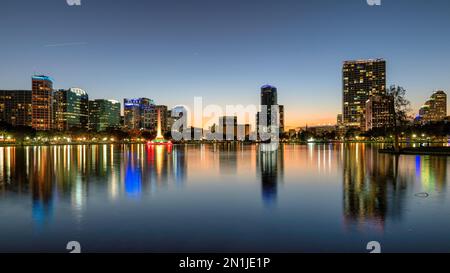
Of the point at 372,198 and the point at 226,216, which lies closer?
the point at 226,216

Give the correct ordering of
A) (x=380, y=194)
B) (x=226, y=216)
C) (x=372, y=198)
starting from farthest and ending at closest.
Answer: (x=380, y=194)
(x=372, y=198)
(x=226, y=216)

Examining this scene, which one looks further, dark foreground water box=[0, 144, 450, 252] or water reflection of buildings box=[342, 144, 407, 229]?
water reflection of buildings box=[342, 144, 407, 229]

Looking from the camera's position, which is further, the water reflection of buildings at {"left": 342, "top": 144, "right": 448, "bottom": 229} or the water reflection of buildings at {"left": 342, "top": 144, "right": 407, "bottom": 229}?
the water reflection of buildings at {"left": 342, "top": 144, "right": 448, "bottom": 229}

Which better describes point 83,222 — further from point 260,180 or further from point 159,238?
Answer: point 260,180

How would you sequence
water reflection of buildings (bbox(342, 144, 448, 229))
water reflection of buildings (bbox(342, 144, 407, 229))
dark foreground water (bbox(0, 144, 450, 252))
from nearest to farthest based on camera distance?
dark foreground water (bbox(0, 144, 450, 252))
water reflection of buildings (bbox(342, 144, 407, 229))
water reflection of buildings (bbox(342, 144, 448, 229))

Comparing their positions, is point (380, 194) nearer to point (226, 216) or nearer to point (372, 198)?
point (372, 198)

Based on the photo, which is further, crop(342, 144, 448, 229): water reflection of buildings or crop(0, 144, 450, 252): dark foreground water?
crop(342, 144, 448, 229): water reflection of buildings

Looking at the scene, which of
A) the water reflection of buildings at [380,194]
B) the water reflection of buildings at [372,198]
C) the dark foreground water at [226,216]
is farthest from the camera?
the water reflection of buildings at [380,194]

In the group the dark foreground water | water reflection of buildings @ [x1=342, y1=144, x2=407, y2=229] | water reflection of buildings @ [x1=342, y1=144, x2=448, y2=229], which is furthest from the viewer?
water reflection of buildings @ [x1=342, y1=144, x2=448, y2=229]

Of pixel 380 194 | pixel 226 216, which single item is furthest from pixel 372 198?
pixel 226 216

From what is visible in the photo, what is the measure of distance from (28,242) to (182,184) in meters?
13.7

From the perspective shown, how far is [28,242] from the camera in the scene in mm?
11047

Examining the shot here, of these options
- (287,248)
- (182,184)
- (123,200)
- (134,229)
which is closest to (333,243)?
(287,248)

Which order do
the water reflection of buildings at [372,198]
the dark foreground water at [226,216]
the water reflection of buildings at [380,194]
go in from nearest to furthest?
the dark foreground water at [226,216] < the water reflection of buildings at [372,198] < the water reflection of buildings at [380,194]
